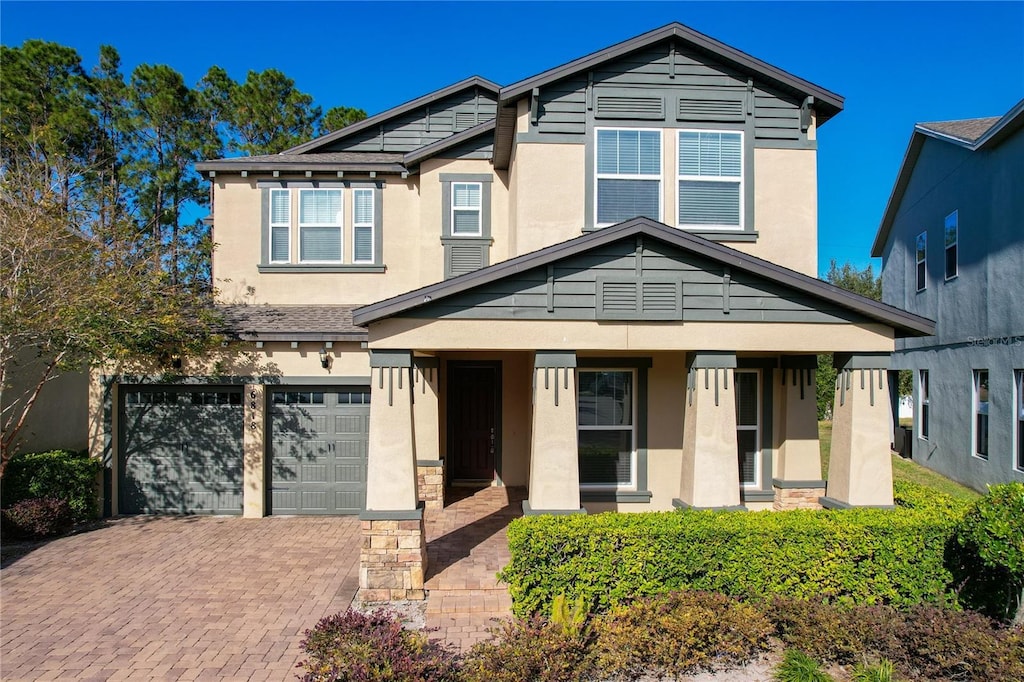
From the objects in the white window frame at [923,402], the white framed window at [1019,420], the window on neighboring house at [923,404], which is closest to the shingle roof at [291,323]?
the white framed window at [1019,420]

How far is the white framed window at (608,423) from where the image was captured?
9.76 metres

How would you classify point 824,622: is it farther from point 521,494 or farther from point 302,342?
point 302,342

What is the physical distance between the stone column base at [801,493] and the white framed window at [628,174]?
200 inches

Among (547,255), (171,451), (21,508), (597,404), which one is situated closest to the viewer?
(547,255)

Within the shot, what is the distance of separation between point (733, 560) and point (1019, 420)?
9.07 metres

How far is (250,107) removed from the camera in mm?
22562

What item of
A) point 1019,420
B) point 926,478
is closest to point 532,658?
point 1019,420

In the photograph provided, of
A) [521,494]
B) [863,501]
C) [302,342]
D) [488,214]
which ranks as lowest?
[521,494]

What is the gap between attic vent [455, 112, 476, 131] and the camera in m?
13.8

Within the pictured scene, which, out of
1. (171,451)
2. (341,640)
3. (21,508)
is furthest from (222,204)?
(341,640)

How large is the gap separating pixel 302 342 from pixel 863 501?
931 centimetres

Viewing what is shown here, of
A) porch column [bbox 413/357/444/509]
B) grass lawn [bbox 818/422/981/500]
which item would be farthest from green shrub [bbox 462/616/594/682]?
grass lawn [bbox 818/422/981/500]

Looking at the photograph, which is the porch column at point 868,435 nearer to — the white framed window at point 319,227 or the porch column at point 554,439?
the porch column at point 554,439

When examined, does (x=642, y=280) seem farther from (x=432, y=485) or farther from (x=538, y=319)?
(x=432, y=485)
